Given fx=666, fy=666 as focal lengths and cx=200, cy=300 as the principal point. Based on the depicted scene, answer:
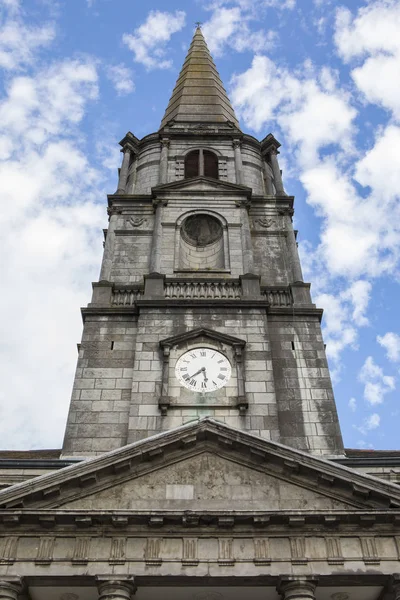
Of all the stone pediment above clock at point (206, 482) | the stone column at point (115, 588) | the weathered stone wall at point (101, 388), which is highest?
the weathered stone wall at point (101, 388)

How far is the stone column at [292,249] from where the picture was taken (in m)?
23.2

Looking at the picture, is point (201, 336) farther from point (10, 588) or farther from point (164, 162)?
point (164, 162)

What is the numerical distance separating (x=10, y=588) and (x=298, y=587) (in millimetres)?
5581

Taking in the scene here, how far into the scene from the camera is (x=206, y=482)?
14523 millimetres

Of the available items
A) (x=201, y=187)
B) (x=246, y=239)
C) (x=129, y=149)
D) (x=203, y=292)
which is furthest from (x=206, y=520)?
(x=129, y=149)

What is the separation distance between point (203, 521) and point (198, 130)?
806 inches

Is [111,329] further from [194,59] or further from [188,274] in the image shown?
[194,59]

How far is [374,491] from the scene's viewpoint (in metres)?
13.9

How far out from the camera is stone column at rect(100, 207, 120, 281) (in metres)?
23.1

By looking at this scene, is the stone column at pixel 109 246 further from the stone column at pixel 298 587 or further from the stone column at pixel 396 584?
the stone column at pixel 396 584

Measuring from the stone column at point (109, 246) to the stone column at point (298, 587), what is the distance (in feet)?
41.3

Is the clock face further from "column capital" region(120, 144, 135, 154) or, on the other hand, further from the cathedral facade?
"column capital" region(120, 144, 135, 154)

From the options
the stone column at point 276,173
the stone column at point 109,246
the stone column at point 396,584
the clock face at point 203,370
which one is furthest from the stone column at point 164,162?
the stone column at point 396,584

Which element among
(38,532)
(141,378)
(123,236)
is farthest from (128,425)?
(123,236)
